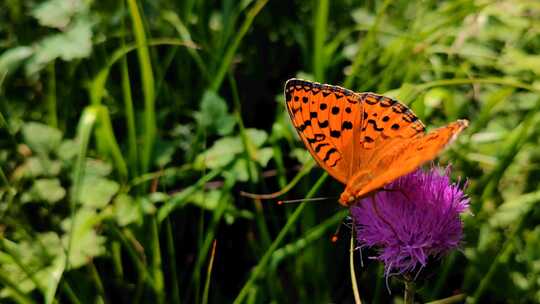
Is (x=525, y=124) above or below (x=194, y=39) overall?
Result: below

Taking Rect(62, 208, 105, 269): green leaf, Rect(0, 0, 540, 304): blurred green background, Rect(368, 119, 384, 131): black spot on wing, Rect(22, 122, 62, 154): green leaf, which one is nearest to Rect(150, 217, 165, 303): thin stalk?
Rect(0, 0, 540, 304): blurred green background

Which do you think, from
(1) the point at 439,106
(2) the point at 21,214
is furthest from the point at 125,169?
(1) the point at 439,106

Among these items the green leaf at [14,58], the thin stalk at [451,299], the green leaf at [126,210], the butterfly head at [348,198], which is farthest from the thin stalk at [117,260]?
the thin stalk at [451,299]

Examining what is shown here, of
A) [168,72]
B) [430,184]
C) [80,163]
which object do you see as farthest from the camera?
[168,72]

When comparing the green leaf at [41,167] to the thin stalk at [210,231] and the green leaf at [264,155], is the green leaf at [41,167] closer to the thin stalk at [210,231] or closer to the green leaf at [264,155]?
the thin stalk at [210,231]

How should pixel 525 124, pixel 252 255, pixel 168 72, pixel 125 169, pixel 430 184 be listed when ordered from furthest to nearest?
pixel 168 72, pixel 252 255, pixel 125 169, pixel 525 124, pixel 430 184

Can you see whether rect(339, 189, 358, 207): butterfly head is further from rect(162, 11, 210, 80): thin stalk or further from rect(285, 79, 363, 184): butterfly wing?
rect(162, 11, 210, 80): thin stalk

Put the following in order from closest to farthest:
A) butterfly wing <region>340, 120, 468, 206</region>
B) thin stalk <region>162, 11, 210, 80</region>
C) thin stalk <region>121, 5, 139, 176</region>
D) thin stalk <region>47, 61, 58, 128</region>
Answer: butterfly wing <region>340, 120, 468, 206</region> < thin stalk <region>121, 5, 139, 176</region> < thin stalk <region>47, 61, 58, 128</region> < thin stalk <region>162, 11, 210, 80</region>

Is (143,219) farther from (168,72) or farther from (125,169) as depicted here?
(168,72)
